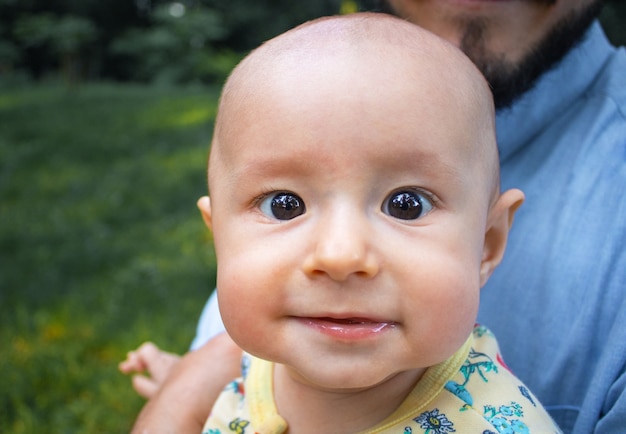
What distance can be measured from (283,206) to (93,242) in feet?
14.0

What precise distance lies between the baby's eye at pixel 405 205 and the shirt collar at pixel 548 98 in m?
0.79

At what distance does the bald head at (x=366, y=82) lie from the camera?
120 centimetres

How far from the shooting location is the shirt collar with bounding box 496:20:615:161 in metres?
1.91

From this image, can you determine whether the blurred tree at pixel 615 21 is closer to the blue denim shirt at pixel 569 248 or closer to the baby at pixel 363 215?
the blue denim shirt at pixel 569 248

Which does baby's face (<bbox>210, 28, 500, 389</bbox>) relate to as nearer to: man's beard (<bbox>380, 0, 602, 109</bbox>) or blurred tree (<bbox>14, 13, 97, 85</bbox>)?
man's beard (<bbox>380, 0, 602, 109</bbox>)

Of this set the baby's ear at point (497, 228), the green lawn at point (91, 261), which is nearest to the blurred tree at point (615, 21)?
the green lawn at point (91, 261)

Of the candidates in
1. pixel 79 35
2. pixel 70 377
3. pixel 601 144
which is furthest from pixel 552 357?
pixel 79 35

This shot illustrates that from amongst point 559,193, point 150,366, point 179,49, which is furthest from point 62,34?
point 559,193

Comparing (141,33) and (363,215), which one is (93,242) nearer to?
(363,215)

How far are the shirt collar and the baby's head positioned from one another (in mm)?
655

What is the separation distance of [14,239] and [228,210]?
14.1ft

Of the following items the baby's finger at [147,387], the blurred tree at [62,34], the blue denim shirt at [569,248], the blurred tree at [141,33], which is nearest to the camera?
the blue denim shirt at [569,248]

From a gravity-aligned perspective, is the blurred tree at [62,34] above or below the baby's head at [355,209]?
below

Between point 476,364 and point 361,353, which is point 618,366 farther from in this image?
point 361,353
